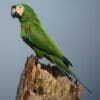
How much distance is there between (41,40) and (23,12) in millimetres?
646

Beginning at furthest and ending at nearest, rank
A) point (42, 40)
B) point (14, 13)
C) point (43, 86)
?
point (14, 13)
point (42, 40)
point (43, 86)

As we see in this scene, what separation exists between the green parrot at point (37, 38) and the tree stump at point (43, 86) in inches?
9.7

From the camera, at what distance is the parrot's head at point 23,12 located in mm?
4309

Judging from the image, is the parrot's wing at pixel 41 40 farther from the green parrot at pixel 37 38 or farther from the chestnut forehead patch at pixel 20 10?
the chestnut forehead patch at pixel 20 10

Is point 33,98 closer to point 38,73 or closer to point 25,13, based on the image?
point 38,73

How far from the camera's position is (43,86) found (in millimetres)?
3201

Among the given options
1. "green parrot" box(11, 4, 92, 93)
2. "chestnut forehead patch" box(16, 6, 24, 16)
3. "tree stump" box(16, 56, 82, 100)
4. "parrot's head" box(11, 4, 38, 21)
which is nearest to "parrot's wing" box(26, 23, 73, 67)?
"green parrot" box(11, 4, 92, 93)

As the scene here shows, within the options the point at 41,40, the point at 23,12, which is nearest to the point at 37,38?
the point at 41,40

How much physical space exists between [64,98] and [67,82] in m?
0.19

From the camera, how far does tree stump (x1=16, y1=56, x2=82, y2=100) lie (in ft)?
10.3

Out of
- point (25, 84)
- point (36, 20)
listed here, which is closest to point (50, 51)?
point (36, 20)

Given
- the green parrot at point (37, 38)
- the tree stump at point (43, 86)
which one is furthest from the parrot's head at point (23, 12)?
the tree stump at point (43, 86)

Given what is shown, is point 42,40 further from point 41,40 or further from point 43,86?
point 43,86

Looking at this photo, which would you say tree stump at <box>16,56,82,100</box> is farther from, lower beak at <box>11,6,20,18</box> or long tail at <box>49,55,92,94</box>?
lower beak at <box>11,6,20,18</box>
